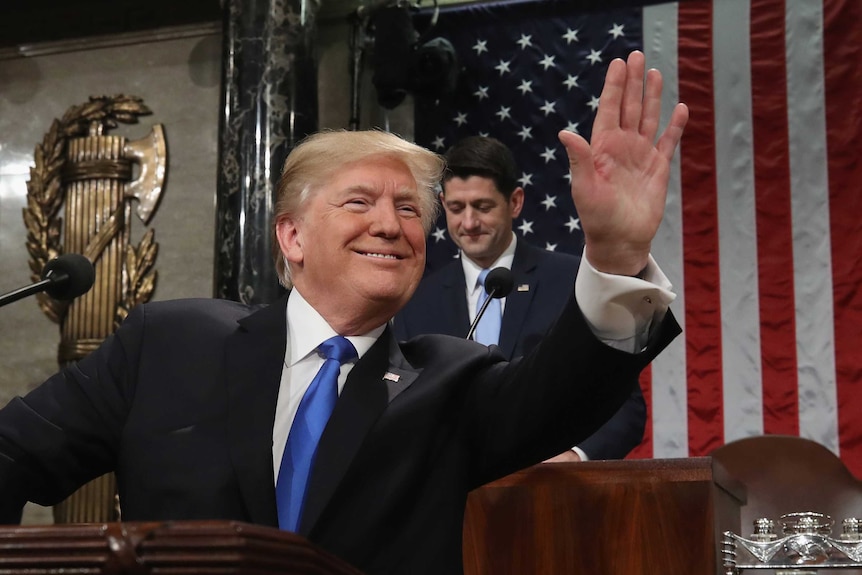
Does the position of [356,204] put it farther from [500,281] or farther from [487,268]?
[487,268]

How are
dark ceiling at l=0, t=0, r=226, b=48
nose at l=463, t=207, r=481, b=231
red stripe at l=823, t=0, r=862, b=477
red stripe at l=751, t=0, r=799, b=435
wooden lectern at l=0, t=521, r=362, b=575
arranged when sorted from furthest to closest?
1. dark ceiling at l=0, t=0, r=226, b=48
2. red stripe at l=751, t=0, r=799, b=435
3. red stripe at l=823, t=0, r=862, b=477
4. nose at l=463, t=207, r=481, b=231
5. wooden lectern at l=0, t=521, r=362, b=575

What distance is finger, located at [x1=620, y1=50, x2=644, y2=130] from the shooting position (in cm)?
150

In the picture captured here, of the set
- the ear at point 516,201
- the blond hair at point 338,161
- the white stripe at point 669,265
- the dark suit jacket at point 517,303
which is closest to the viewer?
the blond hair at point 338,161

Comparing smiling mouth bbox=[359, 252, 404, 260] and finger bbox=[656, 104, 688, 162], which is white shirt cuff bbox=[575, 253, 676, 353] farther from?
smiling mouth bbox=[359, 252, 404, 260]

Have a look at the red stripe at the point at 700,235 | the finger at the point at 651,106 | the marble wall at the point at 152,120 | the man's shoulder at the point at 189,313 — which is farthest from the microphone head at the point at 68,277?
the marble wall at the point at 152,120

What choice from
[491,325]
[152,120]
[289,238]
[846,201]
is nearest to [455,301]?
[491,325]

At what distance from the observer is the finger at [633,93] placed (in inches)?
59.1

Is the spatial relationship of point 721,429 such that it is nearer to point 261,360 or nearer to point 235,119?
point 235,119

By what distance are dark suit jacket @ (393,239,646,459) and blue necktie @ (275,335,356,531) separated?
1457mm

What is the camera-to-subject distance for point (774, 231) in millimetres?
5227

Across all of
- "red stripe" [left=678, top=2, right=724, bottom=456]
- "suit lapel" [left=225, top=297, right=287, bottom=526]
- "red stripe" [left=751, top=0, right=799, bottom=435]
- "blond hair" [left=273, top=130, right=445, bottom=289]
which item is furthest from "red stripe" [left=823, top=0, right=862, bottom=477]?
"suit lapel" [left=225, top=297, right=287, bottom=526]

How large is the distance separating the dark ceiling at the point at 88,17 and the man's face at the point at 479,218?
10.8 ft

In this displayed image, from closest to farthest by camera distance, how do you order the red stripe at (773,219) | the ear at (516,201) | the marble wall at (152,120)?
the ear at (516,201)
the red stripe at (773,219)
the marble wall at (152,120)

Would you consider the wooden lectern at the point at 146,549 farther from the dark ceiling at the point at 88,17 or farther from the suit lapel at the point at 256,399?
the dark ceiling at the point at 88,17
